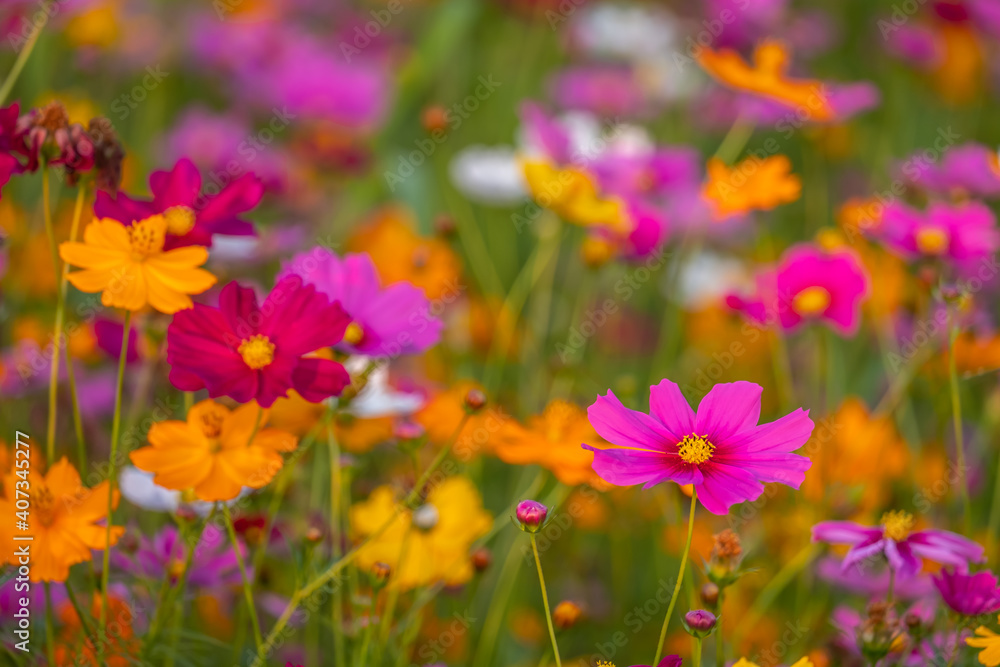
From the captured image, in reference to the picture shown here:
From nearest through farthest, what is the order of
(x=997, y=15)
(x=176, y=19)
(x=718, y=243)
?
(x=997, y=15) → (x=718, y=243) → (x=176, y=19)

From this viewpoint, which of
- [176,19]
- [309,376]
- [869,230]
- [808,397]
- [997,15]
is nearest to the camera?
[309,376]

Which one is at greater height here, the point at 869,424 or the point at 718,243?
the point at 869,424

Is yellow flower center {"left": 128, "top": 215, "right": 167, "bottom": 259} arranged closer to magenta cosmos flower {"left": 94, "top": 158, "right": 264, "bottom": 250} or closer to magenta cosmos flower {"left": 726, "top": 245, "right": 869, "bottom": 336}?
magenta cosmos flower {"left": 94, "top": 158, "right": 264, "bottom": 250}

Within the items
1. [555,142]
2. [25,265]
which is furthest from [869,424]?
[25,265]

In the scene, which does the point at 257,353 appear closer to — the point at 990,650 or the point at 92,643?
the point at 92,643

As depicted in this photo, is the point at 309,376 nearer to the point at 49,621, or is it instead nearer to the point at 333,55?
the point at 49,621

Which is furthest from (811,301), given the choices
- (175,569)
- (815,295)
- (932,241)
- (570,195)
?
(175,569)

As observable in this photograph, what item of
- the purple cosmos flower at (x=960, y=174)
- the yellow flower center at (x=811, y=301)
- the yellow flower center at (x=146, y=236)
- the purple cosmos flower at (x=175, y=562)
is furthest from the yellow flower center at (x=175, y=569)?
the purple cosmos flower at (x=960, y=174)
